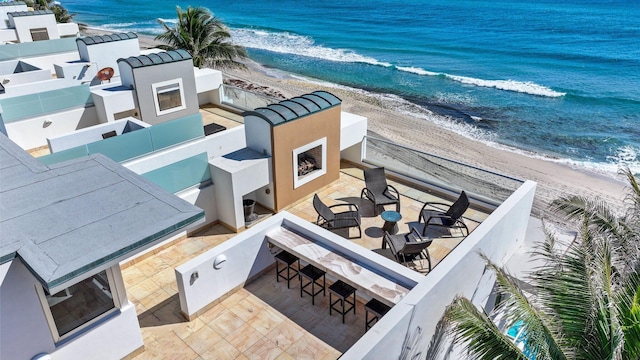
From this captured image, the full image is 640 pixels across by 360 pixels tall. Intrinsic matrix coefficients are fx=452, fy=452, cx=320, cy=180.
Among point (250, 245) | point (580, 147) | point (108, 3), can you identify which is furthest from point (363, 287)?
point (108, 3)

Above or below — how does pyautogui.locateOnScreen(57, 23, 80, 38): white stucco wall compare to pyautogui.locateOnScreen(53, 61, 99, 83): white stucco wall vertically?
above

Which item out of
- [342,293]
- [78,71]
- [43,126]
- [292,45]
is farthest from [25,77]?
[292,45]

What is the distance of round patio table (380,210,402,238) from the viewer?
37.0ft

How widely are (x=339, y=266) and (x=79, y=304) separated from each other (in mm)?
4466

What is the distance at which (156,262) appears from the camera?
427 inches

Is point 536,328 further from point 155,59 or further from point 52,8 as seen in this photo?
point 52,8

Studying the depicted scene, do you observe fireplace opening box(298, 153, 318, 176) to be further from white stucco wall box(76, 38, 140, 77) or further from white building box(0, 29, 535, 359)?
white stucco wall box(76, 38, 140, 77)

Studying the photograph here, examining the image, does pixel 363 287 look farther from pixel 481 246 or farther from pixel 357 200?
pixel 357 200

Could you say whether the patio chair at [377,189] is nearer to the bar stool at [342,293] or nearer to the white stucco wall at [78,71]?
the bar stool at [342,293]

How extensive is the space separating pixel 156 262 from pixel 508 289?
806 centimetres

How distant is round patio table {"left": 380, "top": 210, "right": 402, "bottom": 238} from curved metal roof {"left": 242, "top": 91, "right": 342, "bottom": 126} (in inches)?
138

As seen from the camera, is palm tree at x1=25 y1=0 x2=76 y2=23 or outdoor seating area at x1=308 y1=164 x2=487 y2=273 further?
palm tree at x1=25 y1=0 x2=76 y2=23

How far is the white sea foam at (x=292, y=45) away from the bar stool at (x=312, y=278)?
133ft

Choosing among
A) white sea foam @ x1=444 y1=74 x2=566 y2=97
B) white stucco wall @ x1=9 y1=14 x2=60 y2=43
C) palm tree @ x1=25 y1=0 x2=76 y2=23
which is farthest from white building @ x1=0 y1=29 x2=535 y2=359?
white sea foam @ x1=444 y1=74 x2=566 y2=97
